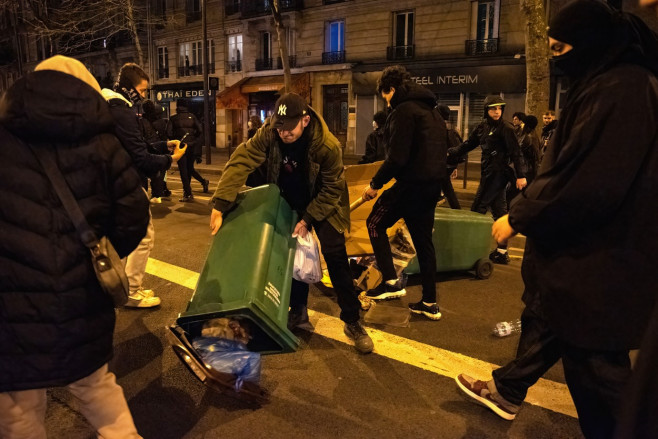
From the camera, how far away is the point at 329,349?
354 centimetres

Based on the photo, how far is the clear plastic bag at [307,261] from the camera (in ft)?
11.2

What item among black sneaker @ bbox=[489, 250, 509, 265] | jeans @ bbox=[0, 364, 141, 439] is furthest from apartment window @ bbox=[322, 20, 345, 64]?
jeans @ bbox=[0, 364, 141, 439]

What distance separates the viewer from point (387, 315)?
417 centimetres

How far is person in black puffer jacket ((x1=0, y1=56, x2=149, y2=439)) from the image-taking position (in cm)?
181

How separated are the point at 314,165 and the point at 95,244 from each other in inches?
66.8

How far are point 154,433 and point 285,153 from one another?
184 cm

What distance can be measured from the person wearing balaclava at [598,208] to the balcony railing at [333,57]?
23549 mm

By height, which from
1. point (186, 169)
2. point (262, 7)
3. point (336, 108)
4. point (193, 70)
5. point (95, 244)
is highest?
point (262, 7)

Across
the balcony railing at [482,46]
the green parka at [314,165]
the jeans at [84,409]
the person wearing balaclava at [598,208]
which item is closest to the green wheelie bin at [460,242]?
the green parka at [314,165]

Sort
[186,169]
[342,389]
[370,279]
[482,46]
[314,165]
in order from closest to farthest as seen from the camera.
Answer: [342,389], [314,165], [370,279], [186,169], [482,46]

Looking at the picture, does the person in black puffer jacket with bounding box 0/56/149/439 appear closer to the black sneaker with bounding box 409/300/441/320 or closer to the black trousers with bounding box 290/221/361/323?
the black trousers with bounding box 290/221/361/323

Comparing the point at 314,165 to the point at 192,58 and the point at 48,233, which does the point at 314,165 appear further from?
the point at 192,58

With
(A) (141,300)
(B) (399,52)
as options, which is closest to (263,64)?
(B) (399,52)

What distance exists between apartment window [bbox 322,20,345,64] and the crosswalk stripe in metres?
22.3
